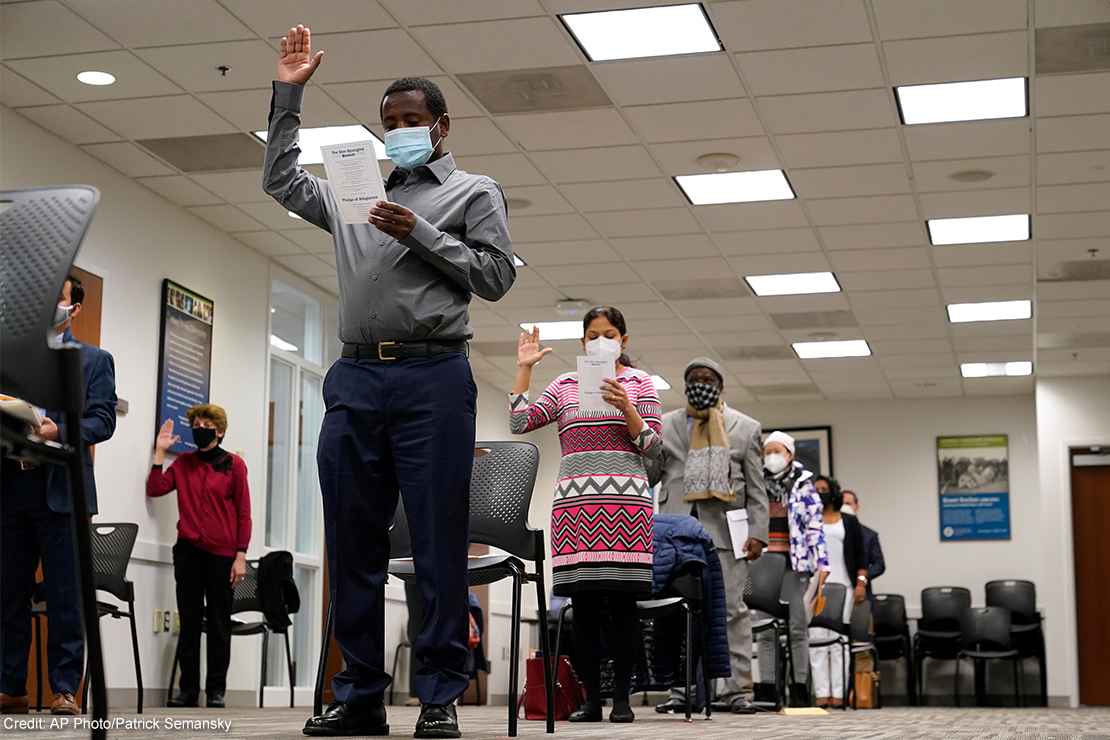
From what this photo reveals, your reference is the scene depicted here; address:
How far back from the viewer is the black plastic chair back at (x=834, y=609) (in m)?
9.02

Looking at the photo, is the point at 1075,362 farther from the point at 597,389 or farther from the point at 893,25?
the point at 597,389

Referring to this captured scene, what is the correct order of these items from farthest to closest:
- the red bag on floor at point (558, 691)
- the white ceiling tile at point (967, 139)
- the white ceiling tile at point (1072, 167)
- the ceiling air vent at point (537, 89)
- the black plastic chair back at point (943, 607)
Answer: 1. the black plastic chair back at point (943, 607)
2. the white ceiling tile at point (1072, 167)
3. the white ceiling tile at point (967, 139)
4. the ceiling air vent at point (537, 89)
5. the red bag on floor at point (558, 691)

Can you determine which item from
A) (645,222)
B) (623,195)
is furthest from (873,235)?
(623,195)

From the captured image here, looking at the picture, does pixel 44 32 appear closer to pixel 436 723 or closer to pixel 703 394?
pixel 703 394

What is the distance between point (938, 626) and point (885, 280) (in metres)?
4.71

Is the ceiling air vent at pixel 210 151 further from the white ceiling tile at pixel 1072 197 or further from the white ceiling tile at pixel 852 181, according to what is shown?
the white ceiling tile at pixel 1072 197

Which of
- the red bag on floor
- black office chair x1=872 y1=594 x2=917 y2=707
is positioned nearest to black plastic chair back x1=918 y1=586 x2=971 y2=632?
black office chair x1=872 y1=594 x2=917 y2=707

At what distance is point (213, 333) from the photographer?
30.8 ft

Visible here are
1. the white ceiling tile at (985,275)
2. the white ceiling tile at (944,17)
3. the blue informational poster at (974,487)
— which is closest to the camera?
the white ceiling tile at (944,17)

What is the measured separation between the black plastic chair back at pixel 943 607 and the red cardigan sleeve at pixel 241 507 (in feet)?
27.0

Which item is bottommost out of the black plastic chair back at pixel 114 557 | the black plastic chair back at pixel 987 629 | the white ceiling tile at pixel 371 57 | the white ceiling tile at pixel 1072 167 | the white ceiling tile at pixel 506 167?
the black plastic chair back at pixel 987 629

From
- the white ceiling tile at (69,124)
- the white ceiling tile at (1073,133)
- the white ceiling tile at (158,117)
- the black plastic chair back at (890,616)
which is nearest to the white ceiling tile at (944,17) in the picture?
the white ceiling tile at (1073,133)

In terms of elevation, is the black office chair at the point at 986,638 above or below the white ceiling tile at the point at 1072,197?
below

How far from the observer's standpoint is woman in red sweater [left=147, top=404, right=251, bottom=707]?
7879 mm
